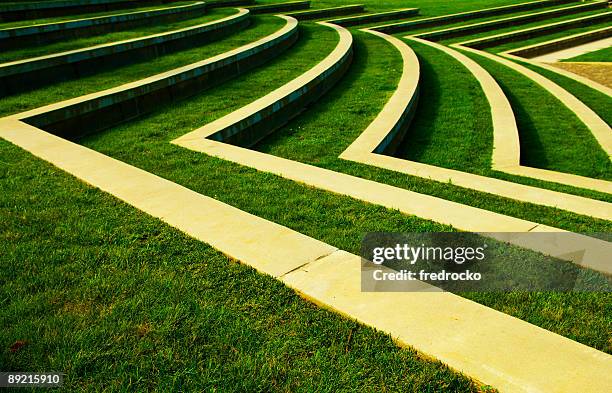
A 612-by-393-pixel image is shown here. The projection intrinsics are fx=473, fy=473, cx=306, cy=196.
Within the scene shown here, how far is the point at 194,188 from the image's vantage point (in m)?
4.90

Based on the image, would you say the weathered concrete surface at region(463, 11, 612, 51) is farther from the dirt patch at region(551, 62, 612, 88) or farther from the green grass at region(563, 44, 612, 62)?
the dirt patch at region(551, 62, 612, 88)

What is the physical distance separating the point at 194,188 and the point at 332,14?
22.3 m

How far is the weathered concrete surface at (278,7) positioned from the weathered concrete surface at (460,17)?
5113 millimetres

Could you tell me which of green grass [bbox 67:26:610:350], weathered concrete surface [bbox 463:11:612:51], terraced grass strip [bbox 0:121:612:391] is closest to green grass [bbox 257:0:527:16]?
weathered concrete surface [bbox 463:11:612:51]

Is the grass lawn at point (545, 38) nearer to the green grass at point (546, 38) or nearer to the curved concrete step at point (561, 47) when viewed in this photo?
the green grass at point (546, 38)

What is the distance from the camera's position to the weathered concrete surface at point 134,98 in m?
7.06

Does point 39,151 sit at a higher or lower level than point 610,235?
higher

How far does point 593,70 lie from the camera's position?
17.3 metres

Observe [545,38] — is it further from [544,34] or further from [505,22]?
[505,22]

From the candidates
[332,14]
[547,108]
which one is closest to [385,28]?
[332,14]

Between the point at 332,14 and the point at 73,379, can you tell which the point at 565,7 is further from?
the point at 73,379

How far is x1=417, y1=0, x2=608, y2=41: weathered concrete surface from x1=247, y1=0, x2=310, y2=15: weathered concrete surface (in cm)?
711

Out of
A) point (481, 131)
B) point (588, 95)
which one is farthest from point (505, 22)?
point (481, 131)

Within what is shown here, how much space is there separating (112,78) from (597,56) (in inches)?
769
